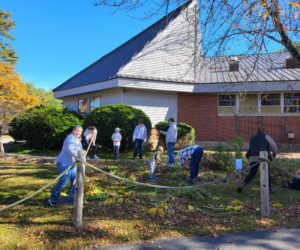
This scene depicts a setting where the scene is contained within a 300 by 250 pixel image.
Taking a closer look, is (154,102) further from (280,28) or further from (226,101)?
(280,28)

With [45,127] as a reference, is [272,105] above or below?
above

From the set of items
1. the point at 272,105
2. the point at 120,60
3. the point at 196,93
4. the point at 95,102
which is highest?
the point at 120,60

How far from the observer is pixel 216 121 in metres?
15.0

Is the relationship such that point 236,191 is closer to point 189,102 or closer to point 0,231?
point 0,231

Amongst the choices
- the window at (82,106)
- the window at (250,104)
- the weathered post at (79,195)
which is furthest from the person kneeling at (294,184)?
the window at (82,106)

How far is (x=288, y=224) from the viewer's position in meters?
4.30

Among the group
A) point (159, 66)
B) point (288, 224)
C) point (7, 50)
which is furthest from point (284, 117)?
point (7, 50)

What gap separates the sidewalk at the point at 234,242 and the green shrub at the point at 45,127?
9857mm

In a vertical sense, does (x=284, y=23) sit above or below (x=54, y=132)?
above

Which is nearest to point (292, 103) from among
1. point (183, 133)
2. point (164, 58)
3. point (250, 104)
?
point (250, 104)

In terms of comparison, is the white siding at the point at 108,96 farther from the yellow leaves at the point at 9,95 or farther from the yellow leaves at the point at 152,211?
the yellow leaves at the point at 152,211

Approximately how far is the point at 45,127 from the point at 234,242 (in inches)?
429

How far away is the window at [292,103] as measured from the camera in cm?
1411

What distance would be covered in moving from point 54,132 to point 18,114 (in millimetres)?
1821
